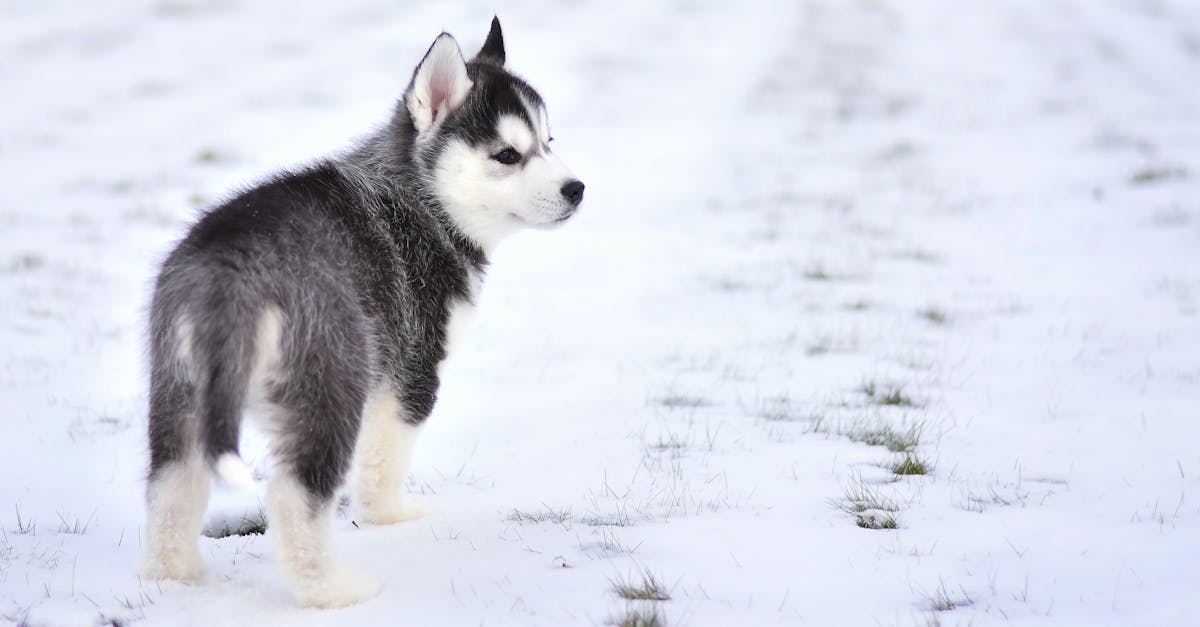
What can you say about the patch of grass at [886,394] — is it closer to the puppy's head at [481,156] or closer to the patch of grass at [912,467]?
the patch of grass at [912,467]

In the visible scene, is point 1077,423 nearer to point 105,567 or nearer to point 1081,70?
point 105,567

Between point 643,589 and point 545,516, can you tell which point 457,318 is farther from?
point 643,589

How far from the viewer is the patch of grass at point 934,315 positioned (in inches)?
345

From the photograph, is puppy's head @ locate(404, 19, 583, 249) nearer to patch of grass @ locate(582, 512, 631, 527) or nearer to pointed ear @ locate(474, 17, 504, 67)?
pointed ear @ locate(474, 17, 504, 67)

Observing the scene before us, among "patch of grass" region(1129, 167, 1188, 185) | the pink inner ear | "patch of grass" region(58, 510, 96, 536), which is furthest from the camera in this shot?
"patch of grass" region(1129, 167, 1188, 185)

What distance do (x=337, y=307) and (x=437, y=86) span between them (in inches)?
59.2

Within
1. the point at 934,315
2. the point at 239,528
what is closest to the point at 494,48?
the point at 239,528

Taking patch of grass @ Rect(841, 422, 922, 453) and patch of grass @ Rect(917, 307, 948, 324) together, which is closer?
patch of grass @ Rect(841, 422, 922, 453)

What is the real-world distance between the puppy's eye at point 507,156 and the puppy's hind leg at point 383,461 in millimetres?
1170

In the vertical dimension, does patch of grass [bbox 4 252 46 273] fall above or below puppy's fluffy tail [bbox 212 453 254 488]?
below

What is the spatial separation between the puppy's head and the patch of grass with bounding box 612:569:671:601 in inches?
70.6

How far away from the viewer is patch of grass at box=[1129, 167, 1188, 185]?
13.3 m

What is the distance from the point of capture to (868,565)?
401 centimetres

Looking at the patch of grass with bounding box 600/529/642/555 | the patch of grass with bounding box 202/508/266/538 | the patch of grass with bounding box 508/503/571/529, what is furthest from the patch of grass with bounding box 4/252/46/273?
the patch of grass with bounding box 600/529/642/555
